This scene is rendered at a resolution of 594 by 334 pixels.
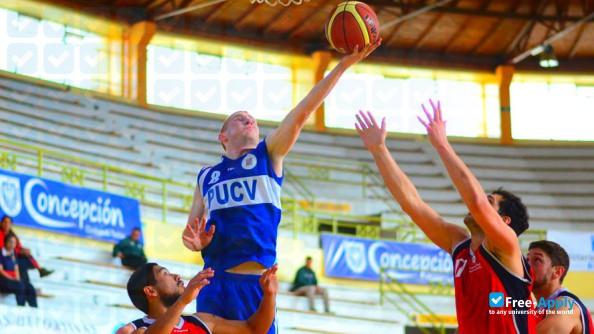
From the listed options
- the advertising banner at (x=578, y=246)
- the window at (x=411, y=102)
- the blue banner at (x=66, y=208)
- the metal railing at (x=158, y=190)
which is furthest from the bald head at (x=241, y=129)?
the window at (x=411, y=102)

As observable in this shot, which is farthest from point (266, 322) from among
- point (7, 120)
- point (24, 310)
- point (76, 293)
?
point (7, 120)

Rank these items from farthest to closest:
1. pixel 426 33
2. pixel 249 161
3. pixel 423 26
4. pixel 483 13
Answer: pixel 426 33 < pixel 423 26 < pixel 483 13 < pixel 249 161

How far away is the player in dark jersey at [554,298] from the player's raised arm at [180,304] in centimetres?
210

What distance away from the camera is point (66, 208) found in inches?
566

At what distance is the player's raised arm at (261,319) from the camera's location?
4898 mm

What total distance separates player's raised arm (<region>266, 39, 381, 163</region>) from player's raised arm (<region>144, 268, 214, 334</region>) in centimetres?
101

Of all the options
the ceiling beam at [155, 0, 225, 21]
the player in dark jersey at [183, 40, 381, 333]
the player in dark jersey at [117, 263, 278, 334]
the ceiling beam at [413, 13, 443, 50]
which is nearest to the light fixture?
the ceiling beam at [413, 13, 443, 50]

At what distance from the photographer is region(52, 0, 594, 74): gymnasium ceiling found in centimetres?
2273

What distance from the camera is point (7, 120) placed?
1839 cm

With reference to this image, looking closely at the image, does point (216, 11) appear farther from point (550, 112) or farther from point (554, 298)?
point (554, 298)

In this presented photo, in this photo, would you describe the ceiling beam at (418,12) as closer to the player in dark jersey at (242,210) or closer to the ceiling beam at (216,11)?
→ the ceiling beam at (216,11)

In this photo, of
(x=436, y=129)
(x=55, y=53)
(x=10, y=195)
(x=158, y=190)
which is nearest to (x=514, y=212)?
(x=436, y=129)

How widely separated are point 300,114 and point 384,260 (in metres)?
14.4

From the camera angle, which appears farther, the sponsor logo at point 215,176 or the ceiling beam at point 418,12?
the ceiling beam at point 418,12
